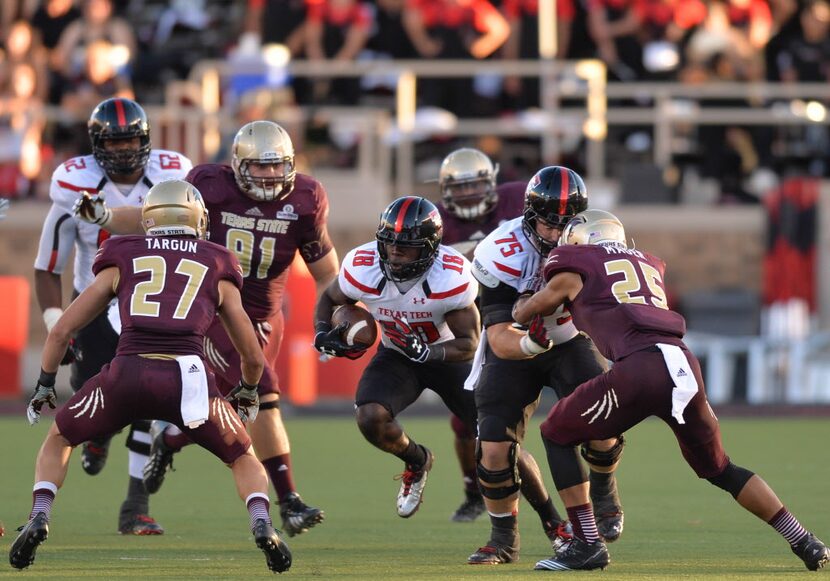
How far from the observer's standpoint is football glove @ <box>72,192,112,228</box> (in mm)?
8031

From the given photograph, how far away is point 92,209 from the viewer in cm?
807

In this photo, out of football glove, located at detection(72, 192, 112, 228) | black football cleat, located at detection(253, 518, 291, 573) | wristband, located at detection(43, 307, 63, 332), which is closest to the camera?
black football cleat, located at detection(253, 518, 291, 573)

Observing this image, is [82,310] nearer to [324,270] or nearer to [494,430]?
[494,430]

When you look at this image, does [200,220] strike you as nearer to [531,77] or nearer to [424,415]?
[424,415]

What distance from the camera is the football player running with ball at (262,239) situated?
8.28 m

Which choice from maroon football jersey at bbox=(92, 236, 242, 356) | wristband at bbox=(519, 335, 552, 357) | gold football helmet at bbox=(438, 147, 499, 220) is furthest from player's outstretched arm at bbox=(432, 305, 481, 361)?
maroon football jersey at bbox=(92, 236, 242, 356)

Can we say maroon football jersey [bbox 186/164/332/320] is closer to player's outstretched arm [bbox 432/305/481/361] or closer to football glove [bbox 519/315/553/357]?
player's outstretched arm [bbox 432/305/481/361]

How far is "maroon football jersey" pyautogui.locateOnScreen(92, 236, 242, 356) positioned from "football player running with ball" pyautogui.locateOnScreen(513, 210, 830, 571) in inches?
52.6

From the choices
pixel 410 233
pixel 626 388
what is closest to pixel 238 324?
pixel 410 233

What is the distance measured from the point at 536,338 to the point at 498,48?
1139 centimetres

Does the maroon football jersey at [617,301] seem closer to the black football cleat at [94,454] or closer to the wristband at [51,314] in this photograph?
the wristband at [51,314]

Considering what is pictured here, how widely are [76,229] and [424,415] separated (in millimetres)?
7118

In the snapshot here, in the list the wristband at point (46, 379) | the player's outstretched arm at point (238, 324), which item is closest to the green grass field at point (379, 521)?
the wristband at point (46, 379)

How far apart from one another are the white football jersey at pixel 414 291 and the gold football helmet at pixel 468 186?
95 cm
